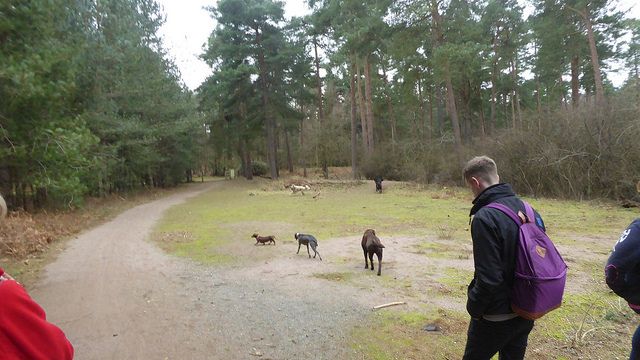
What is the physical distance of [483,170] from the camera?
266 cm

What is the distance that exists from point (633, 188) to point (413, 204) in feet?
24.6

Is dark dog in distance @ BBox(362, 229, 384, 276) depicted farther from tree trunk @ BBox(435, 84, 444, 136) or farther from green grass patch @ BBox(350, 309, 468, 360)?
tree trunk @ BBox(435, 84, 444, 136)

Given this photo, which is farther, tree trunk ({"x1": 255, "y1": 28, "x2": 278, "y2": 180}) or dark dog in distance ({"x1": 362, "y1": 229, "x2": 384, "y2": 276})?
tree trunk ({"x1": 255, "y1": 28, "x2": 278, "y2": 180})

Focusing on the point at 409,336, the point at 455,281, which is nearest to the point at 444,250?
the point at 455,281

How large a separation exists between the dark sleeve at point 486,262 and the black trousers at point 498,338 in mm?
210

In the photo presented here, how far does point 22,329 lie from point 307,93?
112ft

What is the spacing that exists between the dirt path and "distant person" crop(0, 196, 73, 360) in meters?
2.81

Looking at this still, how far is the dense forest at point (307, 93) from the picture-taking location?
307 inches

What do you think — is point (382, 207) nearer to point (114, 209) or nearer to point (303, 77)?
point (114, 209)

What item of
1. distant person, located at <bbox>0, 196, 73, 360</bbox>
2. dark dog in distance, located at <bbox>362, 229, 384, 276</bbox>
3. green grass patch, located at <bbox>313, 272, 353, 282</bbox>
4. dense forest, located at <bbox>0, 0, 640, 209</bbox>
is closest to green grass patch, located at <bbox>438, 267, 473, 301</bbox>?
dark dog in distance, located at <bbox>362, 229, 384, 276</bbox>

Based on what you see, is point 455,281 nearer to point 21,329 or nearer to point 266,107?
point 21,329

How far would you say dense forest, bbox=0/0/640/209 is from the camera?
7.79m

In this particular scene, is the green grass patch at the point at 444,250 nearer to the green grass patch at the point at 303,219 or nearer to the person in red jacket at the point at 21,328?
the green grass patch at the point at 303,219

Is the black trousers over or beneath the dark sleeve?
beneath
